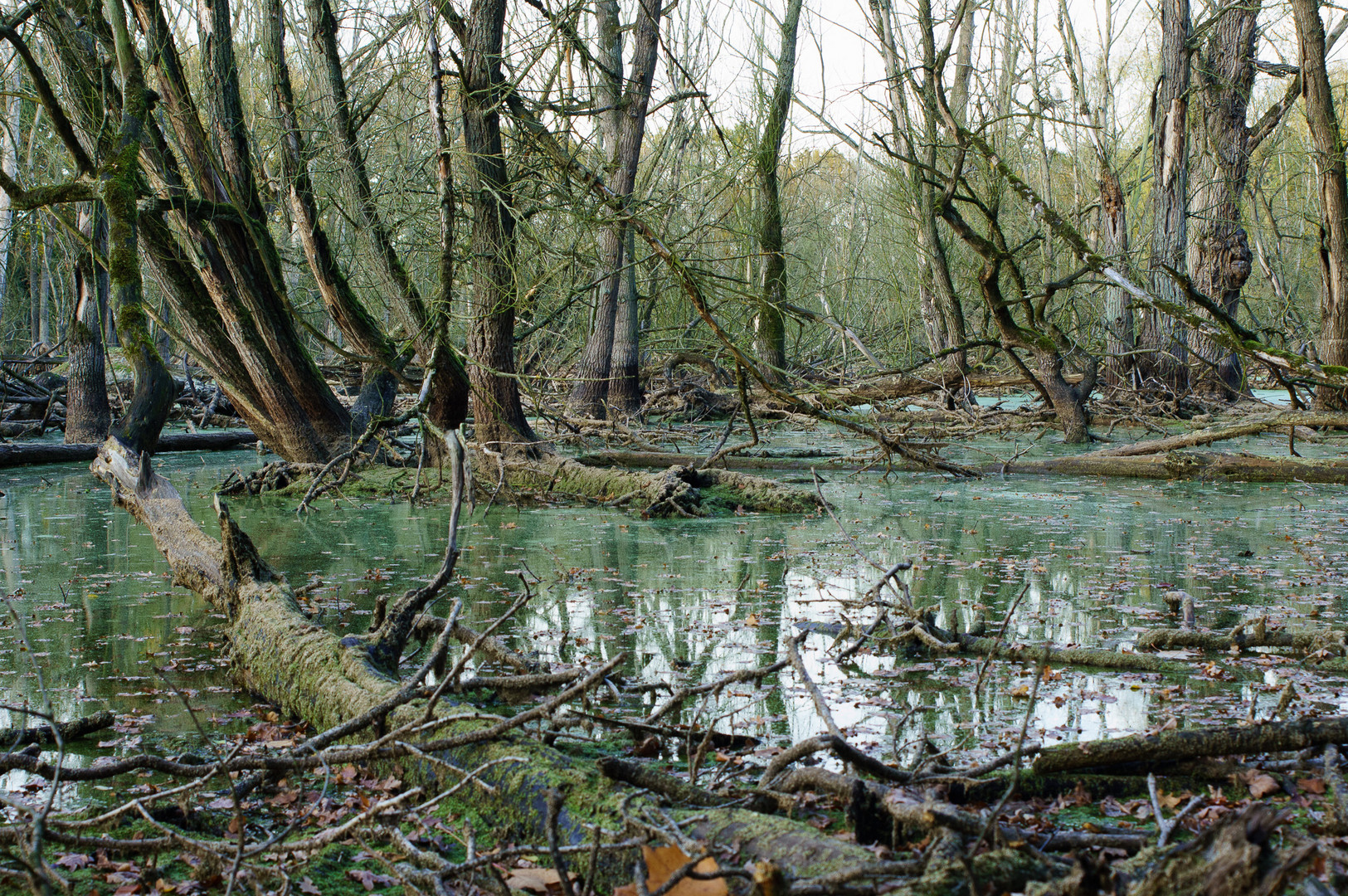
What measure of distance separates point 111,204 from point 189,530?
176 cm

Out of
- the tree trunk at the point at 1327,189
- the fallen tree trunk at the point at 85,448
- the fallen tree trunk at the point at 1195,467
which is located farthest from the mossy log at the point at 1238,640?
the fallen tree trunk at the point at 85,448

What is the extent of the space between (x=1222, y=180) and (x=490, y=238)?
10581mm

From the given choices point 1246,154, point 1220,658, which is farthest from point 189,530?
point 1246,154

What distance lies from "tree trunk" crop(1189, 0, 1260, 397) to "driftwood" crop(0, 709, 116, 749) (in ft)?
46.0

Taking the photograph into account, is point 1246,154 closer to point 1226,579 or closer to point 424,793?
point 1226,579

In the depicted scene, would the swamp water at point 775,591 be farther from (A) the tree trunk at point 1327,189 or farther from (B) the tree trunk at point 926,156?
(B) the tree trunk at point 926,156

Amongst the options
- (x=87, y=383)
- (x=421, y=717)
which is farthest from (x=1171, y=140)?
(x=87, y=383)

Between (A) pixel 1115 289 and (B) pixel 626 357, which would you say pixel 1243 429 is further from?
(B) pixel 626 357

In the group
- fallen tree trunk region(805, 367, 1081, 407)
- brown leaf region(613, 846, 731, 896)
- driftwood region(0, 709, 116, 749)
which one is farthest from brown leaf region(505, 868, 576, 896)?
fallen tree trunk region(805, 367, 1081, 407)

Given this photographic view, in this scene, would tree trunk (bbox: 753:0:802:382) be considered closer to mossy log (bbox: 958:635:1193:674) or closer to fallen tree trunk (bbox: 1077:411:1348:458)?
fallen tree trunk (bbox: 1077:411:1348:458)

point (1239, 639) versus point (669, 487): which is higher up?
point (669, 487)

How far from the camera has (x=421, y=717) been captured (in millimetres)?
2438

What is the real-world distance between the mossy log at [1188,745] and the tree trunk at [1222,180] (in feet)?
42.0

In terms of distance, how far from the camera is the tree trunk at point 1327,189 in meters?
8.28
